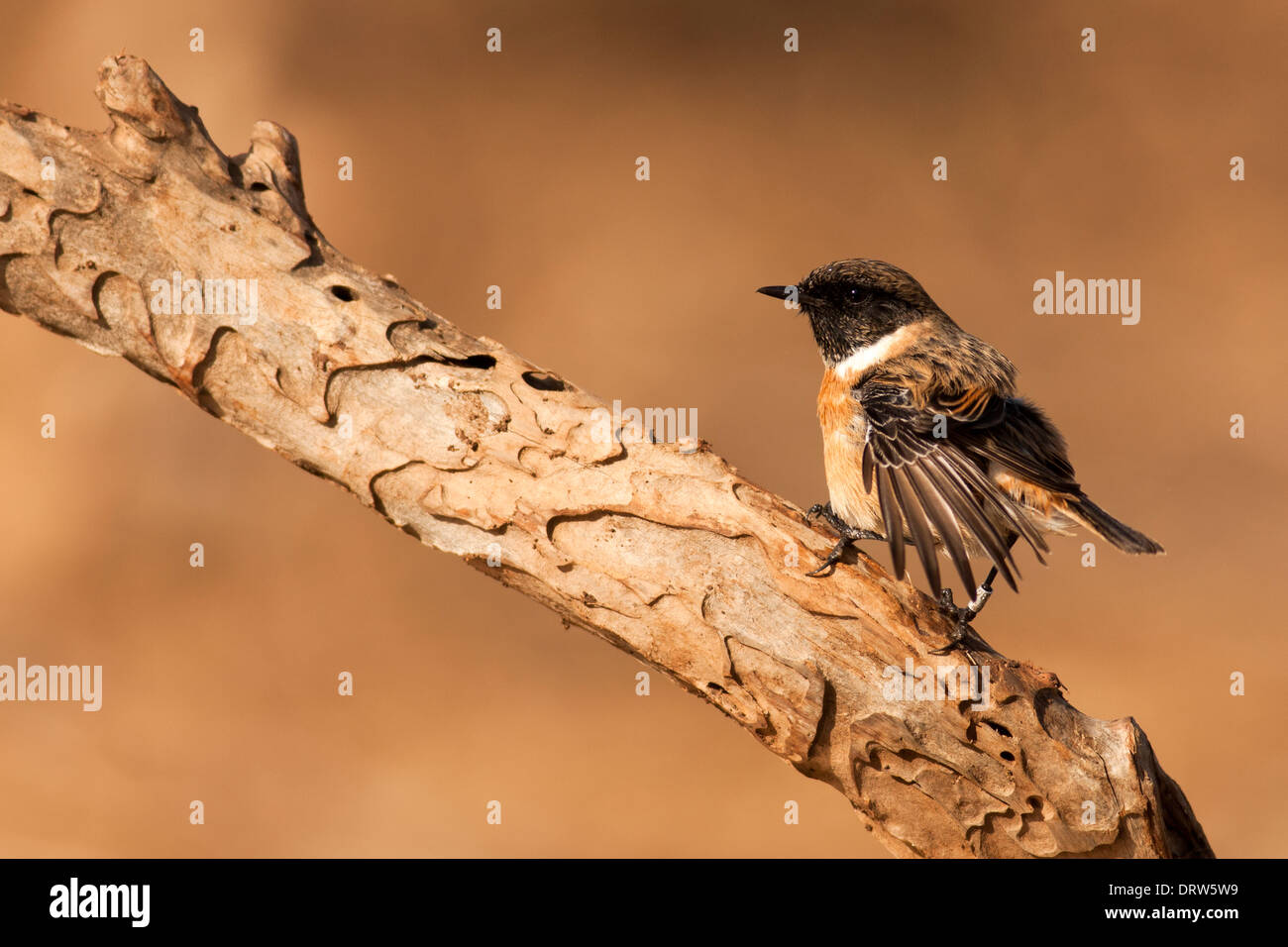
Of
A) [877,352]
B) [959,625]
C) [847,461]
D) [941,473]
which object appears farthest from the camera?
[877,352]

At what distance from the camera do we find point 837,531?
10.5 ft

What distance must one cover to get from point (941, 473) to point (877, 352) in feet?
2.22

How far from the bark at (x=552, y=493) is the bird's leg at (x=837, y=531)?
4 centimetres

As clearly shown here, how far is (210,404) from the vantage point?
3334mm

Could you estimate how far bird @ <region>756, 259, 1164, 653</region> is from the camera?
322 centimetres

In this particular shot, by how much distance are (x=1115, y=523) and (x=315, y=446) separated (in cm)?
247

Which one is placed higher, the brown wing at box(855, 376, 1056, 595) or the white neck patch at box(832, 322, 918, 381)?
the white neck patch at box(832, 322, 918, 381)

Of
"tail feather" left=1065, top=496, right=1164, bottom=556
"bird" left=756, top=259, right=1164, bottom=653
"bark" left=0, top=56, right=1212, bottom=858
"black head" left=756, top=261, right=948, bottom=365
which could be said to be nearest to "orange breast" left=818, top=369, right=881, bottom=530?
"bird" left=756, top=259, right=1164, bottom=653

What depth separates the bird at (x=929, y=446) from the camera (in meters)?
3.22

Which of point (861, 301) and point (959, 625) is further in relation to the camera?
point (861, 301)

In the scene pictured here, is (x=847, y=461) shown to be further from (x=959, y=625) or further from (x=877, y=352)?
(x=959, y=625)

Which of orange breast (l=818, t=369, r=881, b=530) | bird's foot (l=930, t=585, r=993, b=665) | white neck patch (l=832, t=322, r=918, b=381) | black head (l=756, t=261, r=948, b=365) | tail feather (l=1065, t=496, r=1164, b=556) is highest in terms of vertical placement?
black head (l=756, t=261, r=948, b=365)

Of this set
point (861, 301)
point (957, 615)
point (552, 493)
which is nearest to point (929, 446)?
point (957, 615)

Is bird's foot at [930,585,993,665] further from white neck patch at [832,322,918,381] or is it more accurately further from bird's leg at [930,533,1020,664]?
white neck patch at [832,322,918,381]
